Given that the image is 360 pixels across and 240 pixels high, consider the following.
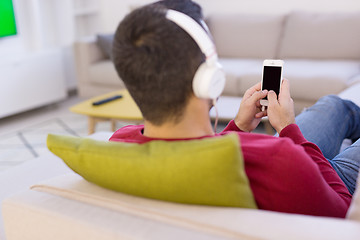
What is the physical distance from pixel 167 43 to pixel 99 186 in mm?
341

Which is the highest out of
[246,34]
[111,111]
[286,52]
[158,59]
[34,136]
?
[158,59]

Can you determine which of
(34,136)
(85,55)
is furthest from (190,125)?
(85,55)

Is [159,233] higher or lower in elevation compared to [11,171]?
higher

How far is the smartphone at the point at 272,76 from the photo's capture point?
4.51ft

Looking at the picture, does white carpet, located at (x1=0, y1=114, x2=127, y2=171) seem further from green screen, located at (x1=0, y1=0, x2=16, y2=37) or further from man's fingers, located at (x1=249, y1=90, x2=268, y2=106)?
man's fingers, located at (x1=249, y1=90, x2=268, y2=106)

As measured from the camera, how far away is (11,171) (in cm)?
167

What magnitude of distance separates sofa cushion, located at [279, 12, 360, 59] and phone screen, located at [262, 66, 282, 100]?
2.19 metres

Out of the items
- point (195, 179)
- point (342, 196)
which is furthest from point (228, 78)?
point (195, 179)

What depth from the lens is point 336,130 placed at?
1.70m

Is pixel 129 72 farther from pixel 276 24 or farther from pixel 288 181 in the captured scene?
pixel 276 24

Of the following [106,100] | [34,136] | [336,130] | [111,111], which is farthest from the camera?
[34,136]

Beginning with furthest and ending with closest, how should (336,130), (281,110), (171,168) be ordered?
(336,130) → (281,110) → (171,168)

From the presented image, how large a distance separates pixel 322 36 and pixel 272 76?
7.30 ft

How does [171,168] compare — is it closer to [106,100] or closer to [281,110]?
[281,110]
